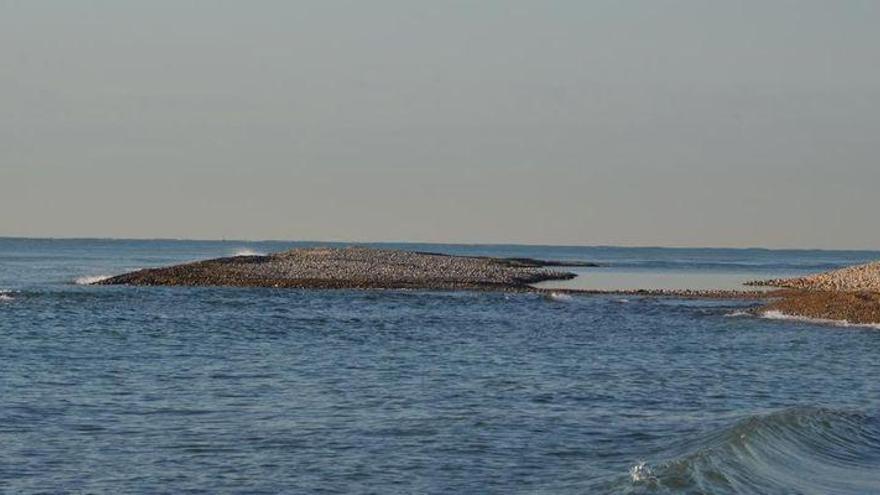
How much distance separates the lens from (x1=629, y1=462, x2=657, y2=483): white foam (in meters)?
19.8

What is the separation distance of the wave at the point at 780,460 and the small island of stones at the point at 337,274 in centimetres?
5297

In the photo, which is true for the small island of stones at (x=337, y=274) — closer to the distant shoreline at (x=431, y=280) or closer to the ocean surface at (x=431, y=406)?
the distant shoreline at (x=431, y=280)

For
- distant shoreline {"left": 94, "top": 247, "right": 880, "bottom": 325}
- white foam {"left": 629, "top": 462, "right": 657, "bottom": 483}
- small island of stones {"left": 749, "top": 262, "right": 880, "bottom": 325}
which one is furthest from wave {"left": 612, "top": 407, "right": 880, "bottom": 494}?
distant shoreline {"left": 94, "top": 247, "right": 880, "bottom": 325}

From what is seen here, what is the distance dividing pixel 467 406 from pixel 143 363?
33.8 ft

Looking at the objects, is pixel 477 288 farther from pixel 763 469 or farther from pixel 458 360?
pixel 763 469

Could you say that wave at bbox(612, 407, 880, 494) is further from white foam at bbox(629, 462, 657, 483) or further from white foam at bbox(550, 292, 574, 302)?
white foam at bbox(550, 292, 574, 302)

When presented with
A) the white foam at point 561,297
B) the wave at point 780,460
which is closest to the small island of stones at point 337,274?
the white foam at point 561,297

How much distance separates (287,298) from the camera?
220 ft

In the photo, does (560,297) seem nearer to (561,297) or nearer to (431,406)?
(561,297)

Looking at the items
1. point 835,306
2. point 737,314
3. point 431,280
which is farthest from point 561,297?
point 835,306

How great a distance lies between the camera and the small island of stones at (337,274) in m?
79.3

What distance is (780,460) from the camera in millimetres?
22609

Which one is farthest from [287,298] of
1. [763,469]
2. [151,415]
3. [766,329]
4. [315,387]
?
[763,469]

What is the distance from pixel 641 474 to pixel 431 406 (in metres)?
7.75
